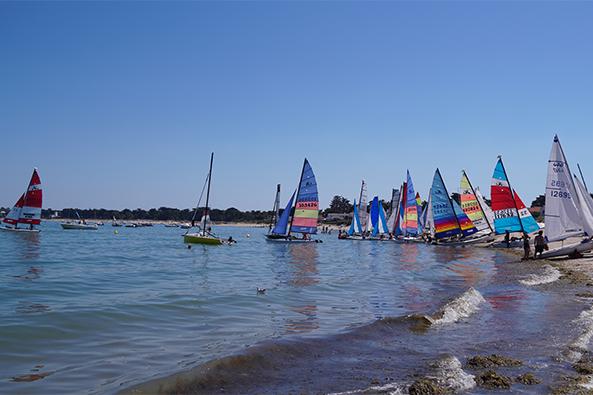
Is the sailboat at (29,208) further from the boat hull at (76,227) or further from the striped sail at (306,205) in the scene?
the boat hull at (76,227)

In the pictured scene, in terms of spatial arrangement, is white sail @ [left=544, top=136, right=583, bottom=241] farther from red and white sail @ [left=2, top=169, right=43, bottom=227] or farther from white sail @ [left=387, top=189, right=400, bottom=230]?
red and white sail @ [left=2, top=169, right=43, bottom=227]

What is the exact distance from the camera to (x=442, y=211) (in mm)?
56781

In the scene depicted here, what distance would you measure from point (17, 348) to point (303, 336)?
5538 millimetres

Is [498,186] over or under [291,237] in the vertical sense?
over

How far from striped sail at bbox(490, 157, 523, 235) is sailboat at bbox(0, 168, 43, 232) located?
1907 inches

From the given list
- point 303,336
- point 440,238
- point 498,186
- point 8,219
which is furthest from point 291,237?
point 303,336

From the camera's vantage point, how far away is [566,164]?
3011 cm

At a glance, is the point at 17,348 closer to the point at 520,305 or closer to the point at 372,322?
the point at 372,322

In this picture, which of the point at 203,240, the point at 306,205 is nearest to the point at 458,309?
the point at 306,205

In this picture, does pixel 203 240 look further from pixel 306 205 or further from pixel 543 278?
pixel 543 278

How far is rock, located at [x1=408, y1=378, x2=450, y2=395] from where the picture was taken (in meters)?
6.74

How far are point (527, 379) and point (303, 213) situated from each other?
46.4 meters

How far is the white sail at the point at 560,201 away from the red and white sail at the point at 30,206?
170 feet

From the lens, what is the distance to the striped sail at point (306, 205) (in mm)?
51938
